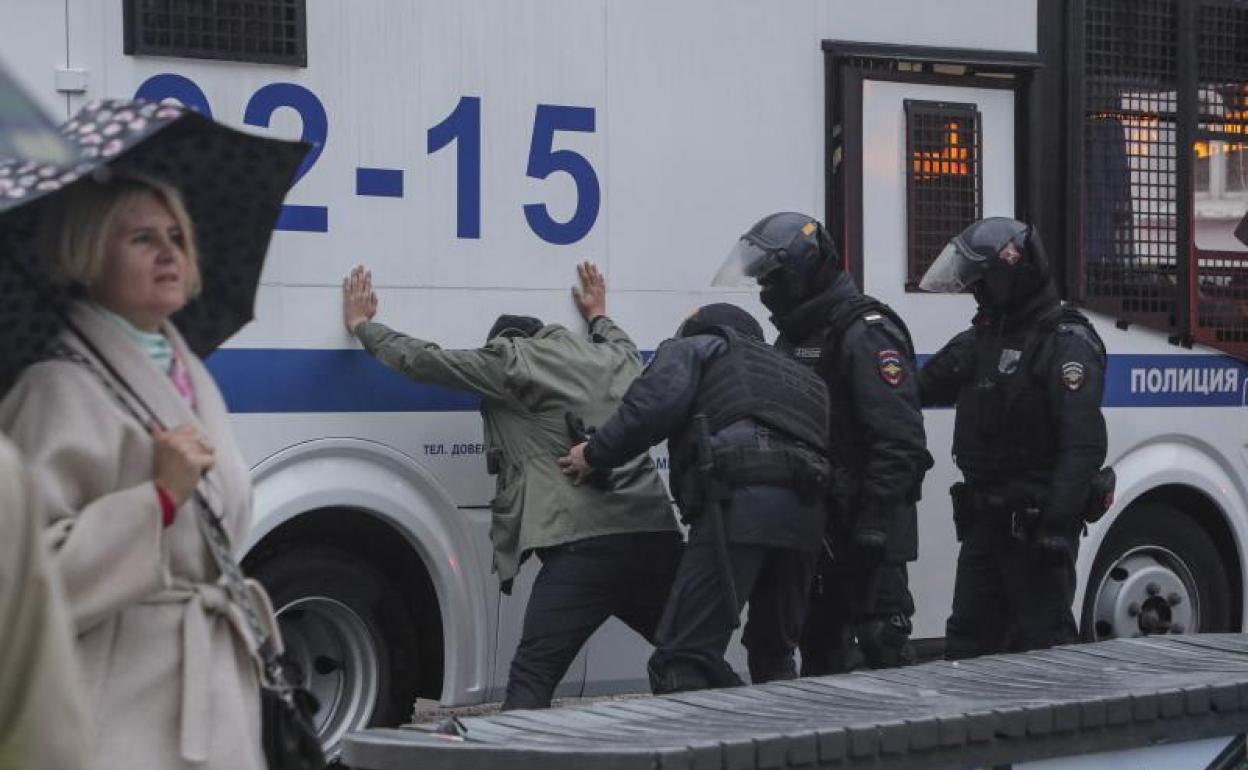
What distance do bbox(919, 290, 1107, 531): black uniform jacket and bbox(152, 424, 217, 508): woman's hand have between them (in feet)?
14.9

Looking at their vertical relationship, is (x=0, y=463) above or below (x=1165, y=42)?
below

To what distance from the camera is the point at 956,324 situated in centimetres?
796

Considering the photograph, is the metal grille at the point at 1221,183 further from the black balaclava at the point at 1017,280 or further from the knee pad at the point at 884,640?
the knee pad at the point at 884,640

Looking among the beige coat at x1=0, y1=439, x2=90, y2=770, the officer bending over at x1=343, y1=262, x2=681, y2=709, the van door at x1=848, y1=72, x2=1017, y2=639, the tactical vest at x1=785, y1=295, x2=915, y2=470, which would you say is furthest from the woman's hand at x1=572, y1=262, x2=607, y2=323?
the beige coat at x1=0, y1=439, x2=90, y2=770

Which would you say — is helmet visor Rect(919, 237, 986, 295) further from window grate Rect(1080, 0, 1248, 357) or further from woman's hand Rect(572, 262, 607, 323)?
woman's hand Rect(572, 262, 607, 323)

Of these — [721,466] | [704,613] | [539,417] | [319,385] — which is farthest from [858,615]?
[319,385]

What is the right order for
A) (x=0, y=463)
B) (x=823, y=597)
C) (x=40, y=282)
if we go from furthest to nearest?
1. (x=823, y=597)
2. (x=40, y=282)
3. (x=0, y=463)

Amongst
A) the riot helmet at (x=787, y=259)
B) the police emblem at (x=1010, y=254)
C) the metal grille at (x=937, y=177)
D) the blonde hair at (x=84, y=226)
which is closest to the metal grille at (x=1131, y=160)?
the metal grille at (x=937, y=177)

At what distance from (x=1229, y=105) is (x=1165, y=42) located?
1.31 feet

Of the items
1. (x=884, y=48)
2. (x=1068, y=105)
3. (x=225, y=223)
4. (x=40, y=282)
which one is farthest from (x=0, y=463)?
(x=1068, y=105)

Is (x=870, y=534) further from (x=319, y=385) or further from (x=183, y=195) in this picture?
(x=183, y=195)

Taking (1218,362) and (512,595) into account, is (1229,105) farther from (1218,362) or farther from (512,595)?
(512,595)

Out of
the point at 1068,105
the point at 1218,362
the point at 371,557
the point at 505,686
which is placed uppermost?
the point at 1068,105

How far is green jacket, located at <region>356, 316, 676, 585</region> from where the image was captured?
6.62 meters
